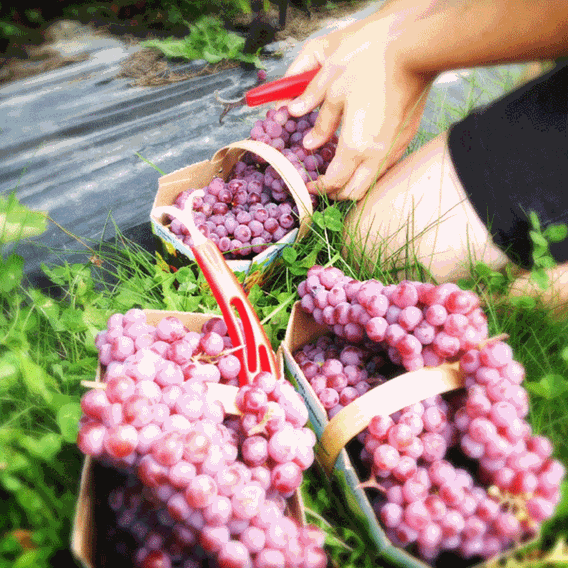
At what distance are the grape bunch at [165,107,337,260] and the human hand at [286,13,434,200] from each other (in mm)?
63

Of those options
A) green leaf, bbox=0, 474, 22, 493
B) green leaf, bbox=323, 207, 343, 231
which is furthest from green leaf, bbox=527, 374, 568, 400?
green leaf, bbox=0, 474, 22, 493

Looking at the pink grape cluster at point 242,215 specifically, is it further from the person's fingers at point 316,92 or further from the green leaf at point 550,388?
the green leaf at point 550,388

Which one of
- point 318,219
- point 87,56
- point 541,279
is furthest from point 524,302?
point 87,56

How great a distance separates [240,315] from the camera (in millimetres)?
803

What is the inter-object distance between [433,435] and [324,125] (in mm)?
877

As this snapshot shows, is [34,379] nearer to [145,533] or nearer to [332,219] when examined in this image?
[145,533]

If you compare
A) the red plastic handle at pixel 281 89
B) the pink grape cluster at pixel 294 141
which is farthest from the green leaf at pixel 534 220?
the red plastic handle at pixel 281 89

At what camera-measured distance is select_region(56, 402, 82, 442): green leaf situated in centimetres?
71

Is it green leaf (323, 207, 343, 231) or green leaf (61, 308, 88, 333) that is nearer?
green leaf (61, 308, 88, 333)

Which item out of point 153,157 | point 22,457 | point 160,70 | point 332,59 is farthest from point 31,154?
point 22,457

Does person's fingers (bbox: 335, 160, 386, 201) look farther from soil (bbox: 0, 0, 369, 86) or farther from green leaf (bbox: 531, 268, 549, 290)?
soil (bbox: 0, 0, 369, 86)

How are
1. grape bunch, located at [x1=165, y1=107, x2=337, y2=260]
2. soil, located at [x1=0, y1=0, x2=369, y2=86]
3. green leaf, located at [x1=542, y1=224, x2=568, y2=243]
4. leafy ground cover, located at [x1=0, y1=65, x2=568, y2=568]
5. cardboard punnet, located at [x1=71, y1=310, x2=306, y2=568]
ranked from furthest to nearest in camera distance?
soil, located at [x1=0, y1=0, x2=369, y2=86], grape bunch, located at [x1=165, y1=107, x2=337, y2=260], green leaf, located at [x1=542, y1=224, x2=568, y2=243], leafy ground cover, located at [x1=0, y1=65, x2=568, y2=568], cardboard punnet, located at [x1=71, y1=310, x2=306, y2=568]

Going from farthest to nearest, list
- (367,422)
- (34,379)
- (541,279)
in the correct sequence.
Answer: (541,279)
(34,379)
(367,422)

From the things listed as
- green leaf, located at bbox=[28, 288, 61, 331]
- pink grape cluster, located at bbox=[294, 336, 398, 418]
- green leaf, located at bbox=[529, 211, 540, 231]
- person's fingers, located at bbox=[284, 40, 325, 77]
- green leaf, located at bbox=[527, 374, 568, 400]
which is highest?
person's fingers, located at bbox=[284, 40, 325, 77]
